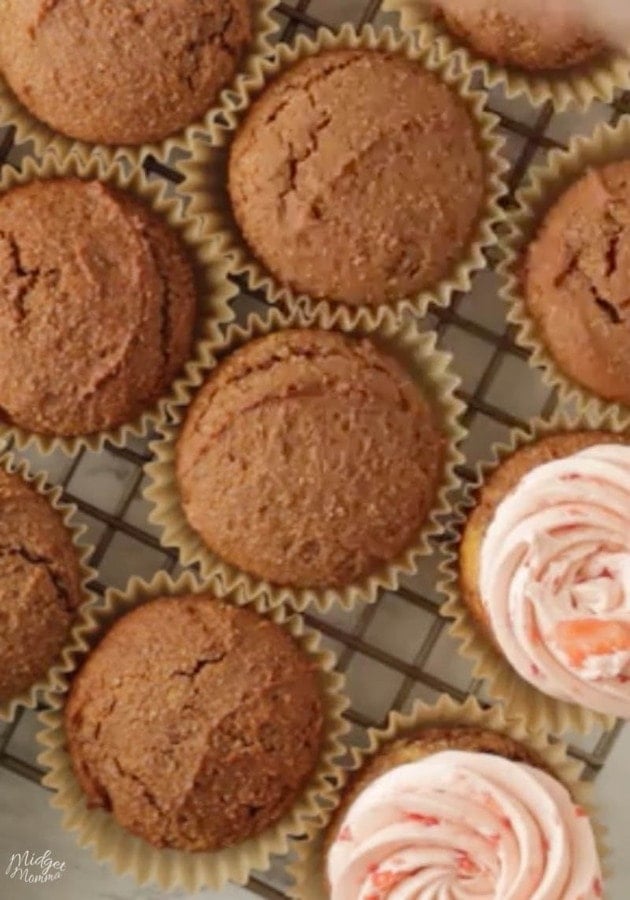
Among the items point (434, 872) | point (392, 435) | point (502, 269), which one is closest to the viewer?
point (434, 872)

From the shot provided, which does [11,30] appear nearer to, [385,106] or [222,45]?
[222,45]

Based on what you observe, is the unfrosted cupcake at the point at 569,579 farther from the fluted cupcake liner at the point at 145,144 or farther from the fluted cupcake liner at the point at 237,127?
the fluted cupcake liner at the point at 145,144

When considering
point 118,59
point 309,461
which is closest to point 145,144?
point 118,59

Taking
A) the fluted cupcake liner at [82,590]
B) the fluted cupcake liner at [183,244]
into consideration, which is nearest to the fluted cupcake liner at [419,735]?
A: the fluted cupcake liner at [82,590]

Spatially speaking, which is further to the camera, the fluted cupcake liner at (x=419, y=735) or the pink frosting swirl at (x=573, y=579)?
the fluted cupcake liner at (x=419, y=735)

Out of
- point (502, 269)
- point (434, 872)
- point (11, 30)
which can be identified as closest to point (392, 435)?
point (502, 269)

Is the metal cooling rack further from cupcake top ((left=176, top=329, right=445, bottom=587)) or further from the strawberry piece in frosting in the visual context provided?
the strawberry piece in frosting

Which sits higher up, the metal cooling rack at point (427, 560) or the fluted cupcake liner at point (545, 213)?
the fluted cupcake liner at point (545, 213)
